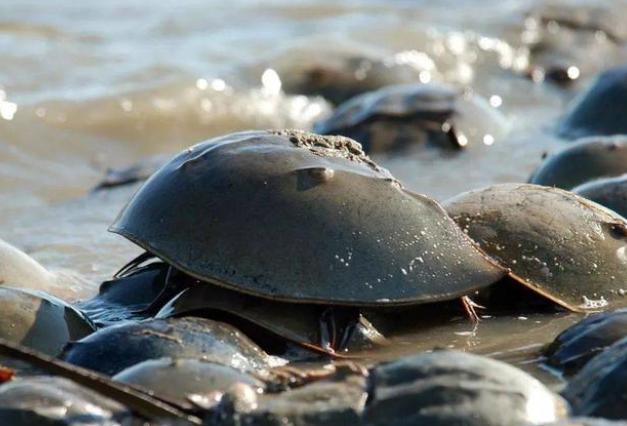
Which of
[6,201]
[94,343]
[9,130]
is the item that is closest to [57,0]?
[9,130]

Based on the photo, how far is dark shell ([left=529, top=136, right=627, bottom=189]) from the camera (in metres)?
4.36

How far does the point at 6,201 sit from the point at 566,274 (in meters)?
2.99

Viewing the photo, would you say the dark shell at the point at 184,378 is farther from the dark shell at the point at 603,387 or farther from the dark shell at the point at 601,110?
the dark shell at the point at 601,110

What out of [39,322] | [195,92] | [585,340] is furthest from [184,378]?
[195,92]

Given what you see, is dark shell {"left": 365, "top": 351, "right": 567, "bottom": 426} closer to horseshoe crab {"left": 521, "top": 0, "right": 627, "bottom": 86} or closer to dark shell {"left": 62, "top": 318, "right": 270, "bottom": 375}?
dark shell {"left": 62, "top": 318, "right": 270, "bottom": 375}

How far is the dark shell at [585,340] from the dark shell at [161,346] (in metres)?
0.64

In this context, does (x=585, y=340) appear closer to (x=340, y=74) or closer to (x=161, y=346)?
(x=161, y=346)

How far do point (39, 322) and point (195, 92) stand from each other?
4593 mm

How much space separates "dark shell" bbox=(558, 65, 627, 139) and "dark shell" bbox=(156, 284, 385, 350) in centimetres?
338

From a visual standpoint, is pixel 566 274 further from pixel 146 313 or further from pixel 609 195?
pixel 146 313

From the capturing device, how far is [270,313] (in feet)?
9.23

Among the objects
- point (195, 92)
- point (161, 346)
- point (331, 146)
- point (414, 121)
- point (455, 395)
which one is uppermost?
point (331, 146)

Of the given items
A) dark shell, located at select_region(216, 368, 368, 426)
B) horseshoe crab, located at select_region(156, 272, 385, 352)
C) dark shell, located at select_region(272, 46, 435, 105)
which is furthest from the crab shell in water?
dark shell, located at select_region(272, 46, 435, 105)

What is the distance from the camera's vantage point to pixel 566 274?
3.11 meters
